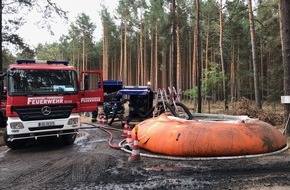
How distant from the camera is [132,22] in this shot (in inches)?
1796

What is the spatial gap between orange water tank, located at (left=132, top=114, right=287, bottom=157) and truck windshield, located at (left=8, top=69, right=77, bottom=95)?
126 inches

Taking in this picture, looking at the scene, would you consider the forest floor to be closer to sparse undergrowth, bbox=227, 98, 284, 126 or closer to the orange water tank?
the orange water tank

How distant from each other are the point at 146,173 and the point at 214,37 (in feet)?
115

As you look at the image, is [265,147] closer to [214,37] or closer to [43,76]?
[43,76]

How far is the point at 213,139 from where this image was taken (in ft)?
25.9

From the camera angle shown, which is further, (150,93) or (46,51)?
(46,51)

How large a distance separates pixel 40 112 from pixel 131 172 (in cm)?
409

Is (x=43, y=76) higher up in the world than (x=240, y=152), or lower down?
higher up

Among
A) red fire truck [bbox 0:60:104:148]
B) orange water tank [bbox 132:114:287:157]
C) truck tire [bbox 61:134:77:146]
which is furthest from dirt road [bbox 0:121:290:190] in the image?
truck tire [bbox 61:134:77:146]

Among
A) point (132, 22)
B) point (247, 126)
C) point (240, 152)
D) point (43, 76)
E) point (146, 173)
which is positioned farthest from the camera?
point (132, 22)

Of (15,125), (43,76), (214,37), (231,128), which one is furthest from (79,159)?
(214,37)

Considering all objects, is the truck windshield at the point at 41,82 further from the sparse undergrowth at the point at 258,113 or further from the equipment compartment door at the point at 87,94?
the sparse undergrowth at the point at 258,113

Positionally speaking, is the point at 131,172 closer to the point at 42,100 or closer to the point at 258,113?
the point at 42,100

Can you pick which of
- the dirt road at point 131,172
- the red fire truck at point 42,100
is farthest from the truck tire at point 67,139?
the dirt road at point 131,172
